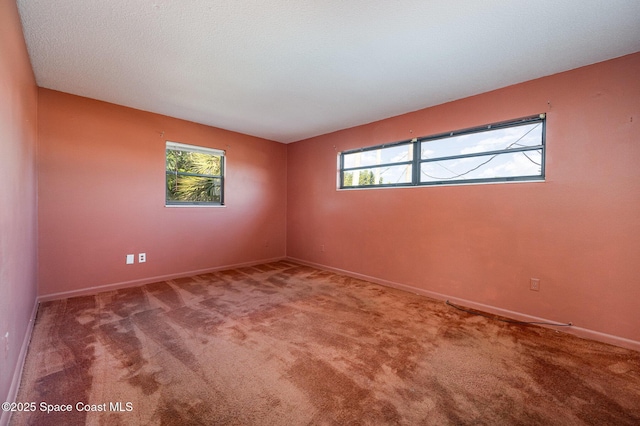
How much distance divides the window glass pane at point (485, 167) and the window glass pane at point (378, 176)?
0.26 metres

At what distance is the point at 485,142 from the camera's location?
301 cm

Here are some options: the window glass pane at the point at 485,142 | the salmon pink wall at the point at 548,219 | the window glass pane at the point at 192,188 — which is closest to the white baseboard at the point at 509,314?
the salmon pink wall at the point at 548,219

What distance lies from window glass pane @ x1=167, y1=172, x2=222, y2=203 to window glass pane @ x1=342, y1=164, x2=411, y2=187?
7.52 feet

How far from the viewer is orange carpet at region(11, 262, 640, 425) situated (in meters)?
1.44

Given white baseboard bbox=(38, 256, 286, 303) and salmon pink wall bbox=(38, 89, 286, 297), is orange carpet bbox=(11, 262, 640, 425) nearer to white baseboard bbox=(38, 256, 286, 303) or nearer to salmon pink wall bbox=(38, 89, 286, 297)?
white baseboard bbox=(38, 256, 286, 303)

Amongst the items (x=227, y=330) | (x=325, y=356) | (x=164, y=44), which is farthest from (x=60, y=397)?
(x=164, y=44)

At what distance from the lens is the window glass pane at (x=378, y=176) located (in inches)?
147

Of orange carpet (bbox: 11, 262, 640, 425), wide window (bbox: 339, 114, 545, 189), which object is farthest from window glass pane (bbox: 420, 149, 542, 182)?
orange carpet (bbox: 11, 262, 640, 425)

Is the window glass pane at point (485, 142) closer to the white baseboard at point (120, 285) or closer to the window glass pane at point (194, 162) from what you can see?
the window glass pane at point (194, 162)

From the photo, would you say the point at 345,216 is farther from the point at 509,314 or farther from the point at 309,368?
the point at 309,368

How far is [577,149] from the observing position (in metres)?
2.43

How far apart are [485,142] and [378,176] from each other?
1.48 m

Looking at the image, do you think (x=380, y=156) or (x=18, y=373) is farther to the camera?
(x=380, y=156)

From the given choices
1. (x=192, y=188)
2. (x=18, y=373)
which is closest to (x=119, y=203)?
(x=192, y=188)
